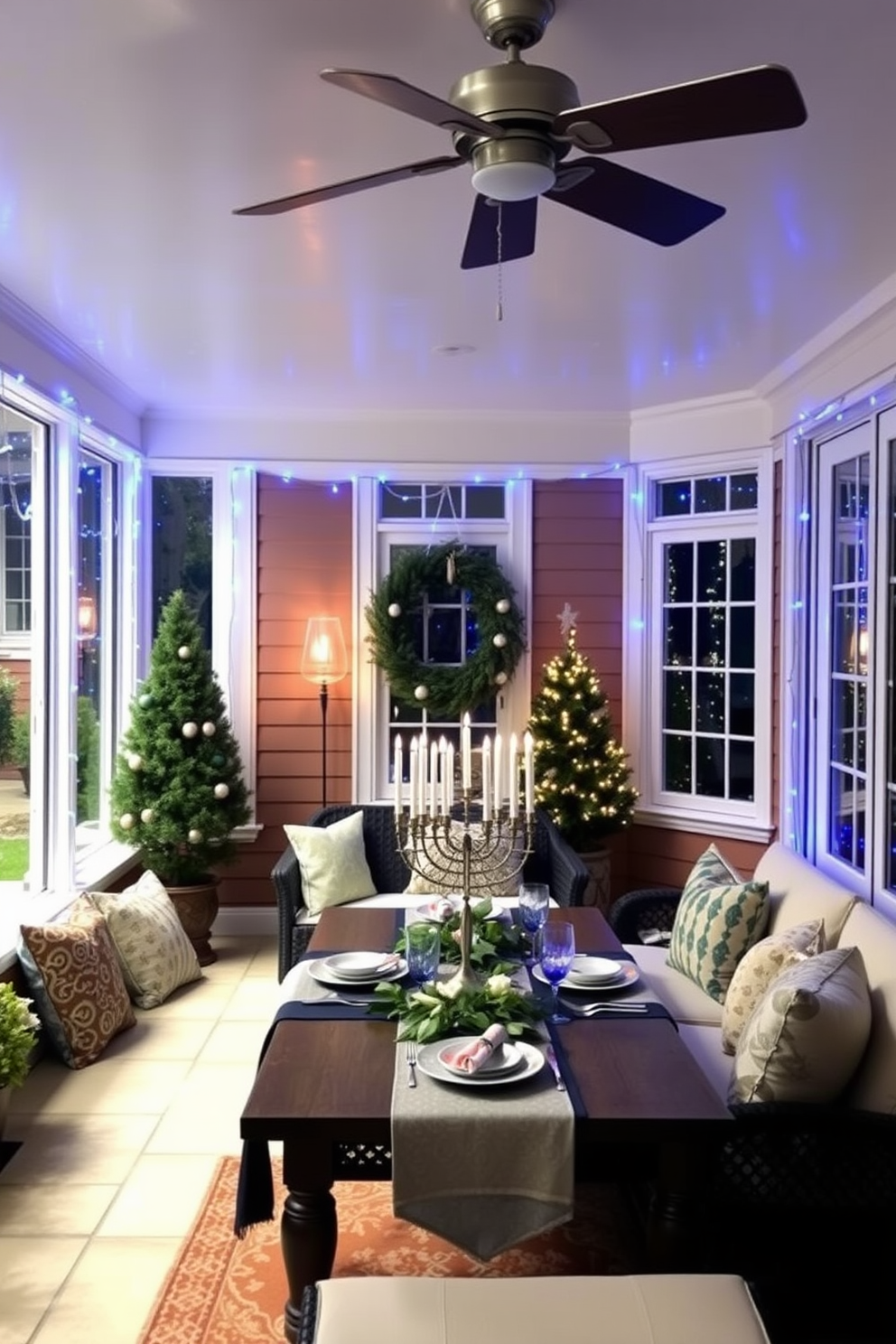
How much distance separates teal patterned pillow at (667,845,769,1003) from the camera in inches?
139

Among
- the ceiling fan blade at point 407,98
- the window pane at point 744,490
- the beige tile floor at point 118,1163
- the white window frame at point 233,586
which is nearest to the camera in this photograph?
the ceiling fan blade at point 407,98

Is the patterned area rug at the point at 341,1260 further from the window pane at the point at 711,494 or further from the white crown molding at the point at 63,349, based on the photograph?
the window pane at the point at 711,494

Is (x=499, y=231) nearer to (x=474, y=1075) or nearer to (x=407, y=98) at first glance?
(x=407, y=98)

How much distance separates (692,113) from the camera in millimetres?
1757

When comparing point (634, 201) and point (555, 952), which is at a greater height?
point (634, 201)

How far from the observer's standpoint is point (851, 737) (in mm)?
4469

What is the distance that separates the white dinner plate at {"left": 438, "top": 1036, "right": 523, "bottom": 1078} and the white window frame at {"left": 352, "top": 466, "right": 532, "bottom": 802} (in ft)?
11.1

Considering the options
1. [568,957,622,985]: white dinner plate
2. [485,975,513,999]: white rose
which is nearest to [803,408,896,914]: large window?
[568,957,622,985]: white dinner plate

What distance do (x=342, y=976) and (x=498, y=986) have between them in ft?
1.61

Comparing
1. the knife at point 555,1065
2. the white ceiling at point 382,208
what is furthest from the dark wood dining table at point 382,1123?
the white ceiling at point 382,208

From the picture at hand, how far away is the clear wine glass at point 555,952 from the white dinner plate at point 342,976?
16.9 inches

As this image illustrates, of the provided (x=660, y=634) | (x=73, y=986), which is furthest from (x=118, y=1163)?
(x=660, y=634)

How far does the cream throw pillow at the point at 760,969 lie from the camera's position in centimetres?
303

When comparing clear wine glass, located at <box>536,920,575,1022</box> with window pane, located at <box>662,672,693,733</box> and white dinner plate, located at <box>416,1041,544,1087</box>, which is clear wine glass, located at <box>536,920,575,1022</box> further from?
window pane, located at <box>662,672,693,733</box>
